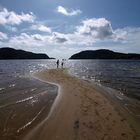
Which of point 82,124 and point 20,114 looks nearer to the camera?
point 82,124

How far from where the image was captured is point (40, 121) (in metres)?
9.55

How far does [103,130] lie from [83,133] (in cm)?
97

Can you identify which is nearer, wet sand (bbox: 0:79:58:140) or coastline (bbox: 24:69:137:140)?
coastline (bbox: 24:69:137:140)

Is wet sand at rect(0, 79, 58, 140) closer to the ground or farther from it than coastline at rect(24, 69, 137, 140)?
closer to the ground

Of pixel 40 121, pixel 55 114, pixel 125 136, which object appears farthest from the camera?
pixel 55 114

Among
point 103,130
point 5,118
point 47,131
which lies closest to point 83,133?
point 103,130

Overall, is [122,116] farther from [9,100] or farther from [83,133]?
[9,100]

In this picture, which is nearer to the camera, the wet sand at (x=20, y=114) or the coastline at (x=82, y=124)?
the coastline at (x=82, y=124)

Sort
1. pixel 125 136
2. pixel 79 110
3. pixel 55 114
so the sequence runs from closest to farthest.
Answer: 1. pixel 125 136
2. pixel 55 114
3. pixel 79 110

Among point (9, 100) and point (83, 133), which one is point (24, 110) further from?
point (83, 133)

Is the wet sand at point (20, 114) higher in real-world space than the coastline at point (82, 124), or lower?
lower

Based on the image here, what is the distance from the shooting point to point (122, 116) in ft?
35.3

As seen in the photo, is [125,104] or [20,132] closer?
[20,132]

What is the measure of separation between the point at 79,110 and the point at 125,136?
3800 mm
